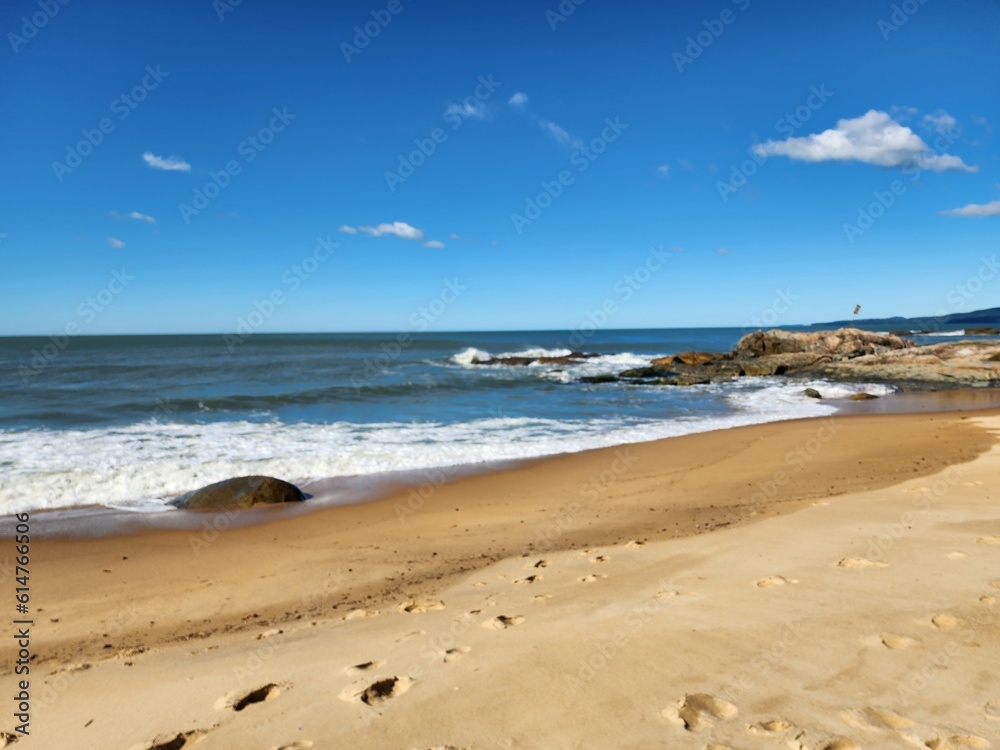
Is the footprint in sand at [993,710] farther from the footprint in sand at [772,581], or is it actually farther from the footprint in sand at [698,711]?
the footprint in sand at [772,581]

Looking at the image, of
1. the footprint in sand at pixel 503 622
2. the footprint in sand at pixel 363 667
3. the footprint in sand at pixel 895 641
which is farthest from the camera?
the footprint in sand at pixel 503 622

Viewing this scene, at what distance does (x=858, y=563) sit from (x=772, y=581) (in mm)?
889

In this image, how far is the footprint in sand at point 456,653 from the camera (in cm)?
366

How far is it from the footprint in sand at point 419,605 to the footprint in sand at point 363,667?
1.04 metres

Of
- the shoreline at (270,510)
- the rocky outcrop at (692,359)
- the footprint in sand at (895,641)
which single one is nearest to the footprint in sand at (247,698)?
the footprint in sand at (895,641)

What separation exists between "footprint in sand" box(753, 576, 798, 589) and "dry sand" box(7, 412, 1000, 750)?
1cm

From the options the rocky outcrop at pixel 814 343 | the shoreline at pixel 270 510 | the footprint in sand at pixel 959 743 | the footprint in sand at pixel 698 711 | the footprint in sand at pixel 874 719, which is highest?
→ the rocky outcrop at pixel 814 343

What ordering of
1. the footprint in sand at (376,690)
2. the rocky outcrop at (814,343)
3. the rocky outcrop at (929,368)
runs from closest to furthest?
the footprint in sand at (376,690)
the rocky outcrop at (929,368)
the rocky outcrop at (814,343)

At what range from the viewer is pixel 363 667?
3650 mm

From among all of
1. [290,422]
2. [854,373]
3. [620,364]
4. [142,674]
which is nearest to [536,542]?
[142,674]

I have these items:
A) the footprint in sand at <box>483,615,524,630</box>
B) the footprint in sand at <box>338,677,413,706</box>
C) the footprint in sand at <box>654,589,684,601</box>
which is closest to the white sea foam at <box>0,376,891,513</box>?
the footprint in sand at <box>483,615,524,630</box>

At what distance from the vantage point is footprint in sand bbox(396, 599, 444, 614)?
15.7 ft

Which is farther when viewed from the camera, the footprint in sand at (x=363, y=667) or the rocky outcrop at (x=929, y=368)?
the rocky outcrop at (x=929, y=368)

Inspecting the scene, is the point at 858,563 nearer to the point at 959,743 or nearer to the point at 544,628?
the point at 959,743
